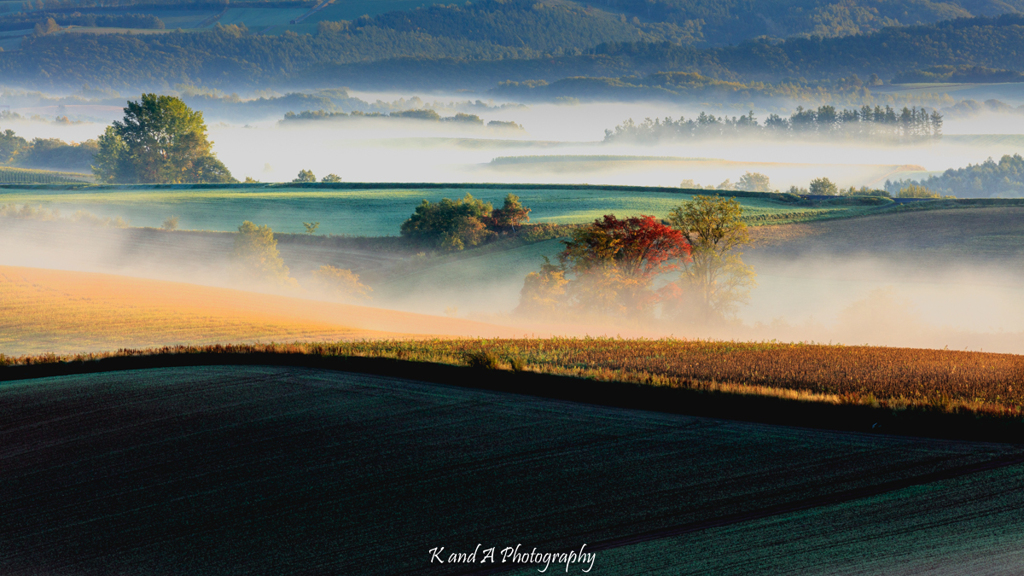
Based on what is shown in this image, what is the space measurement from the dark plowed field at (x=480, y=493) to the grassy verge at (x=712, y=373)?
103 cm

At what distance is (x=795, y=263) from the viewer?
5394cm

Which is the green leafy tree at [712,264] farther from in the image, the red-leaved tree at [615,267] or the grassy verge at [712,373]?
the grassy verge at [712,373]

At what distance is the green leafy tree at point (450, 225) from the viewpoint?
212 ft

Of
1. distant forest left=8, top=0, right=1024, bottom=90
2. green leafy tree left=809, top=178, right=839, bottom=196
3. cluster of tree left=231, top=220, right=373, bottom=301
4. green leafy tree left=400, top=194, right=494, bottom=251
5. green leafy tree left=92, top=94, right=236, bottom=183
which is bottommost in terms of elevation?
cluster of tree left=231, top=220, right=373, bottom=301

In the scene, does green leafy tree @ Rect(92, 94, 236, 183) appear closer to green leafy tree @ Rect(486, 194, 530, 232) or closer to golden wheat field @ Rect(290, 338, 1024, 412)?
green leafy tree @ Rect(486, 194, 530, 232)

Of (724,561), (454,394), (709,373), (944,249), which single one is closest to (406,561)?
(724,561)

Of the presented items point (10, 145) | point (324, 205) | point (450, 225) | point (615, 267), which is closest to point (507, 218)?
point (450, 225)

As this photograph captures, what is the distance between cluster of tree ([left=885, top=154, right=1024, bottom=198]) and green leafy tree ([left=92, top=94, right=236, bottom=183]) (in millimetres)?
93951

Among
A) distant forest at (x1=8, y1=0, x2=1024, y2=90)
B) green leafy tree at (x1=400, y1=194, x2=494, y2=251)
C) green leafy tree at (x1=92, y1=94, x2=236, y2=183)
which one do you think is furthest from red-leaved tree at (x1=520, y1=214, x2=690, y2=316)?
distant forest at (x1=8, y1=0, x2=1024, y2=90)

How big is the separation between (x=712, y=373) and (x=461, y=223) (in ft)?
166

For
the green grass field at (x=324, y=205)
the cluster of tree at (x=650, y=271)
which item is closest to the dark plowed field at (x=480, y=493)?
the cluster of tree at (x=650, y=271)

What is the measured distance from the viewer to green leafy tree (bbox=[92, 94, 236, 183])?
114m

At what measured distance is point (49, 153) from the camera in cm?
13525

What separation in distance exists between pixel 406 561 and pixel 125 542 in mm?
3275
